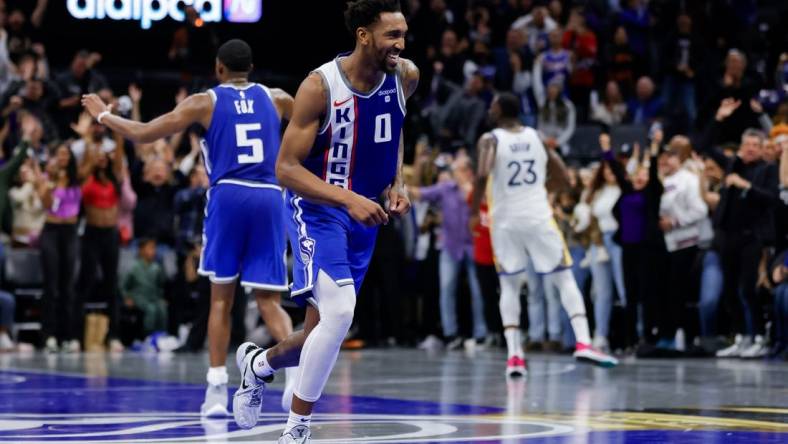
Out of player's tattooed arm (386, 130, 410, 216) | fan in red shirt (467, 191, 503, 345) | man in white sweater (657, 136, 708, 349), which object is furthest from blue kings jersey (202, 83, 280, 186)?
fan in red shirt (467, 191, 503, 345)

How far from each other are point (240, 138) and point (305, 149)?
8.29ft

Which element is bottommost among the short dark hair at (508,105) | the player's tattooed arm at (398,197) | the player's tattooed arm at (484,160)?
the player's tattooed arm at (398,197)

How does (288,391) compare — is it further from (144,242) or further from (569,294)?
(144,242)

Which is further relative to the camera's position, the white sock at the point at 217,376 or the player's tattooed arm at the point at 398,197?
the white sock at the point at 217,376

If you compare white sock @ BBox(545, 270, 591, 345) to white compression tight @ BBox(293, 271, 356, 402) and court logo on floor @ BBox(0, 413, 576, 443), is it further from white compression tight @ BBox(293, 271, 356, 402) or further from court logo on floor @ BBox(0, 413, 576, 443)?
white compression tight @ BBox(293, 271, 356, 402)

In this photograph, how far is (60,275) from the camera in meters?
17.1

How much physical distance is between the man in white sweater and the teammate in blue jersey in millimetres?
9222

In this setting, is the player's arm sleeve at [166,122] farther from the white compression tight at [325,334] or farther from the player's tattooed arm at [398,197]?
the white compression tight at [325,334]

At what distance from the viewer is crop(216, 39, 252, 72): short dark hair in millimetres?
9266

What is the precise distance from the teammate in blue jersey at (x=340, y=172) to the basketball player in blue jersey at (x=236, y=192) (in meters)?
2.16

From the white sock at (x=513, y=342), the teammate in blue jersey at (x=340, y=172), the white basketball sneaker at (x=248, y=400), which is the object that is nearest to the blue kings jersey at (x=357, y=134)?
the teammate in blue jersey at (x=340, y=172)

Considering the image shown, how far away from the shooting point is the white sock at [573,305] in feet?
40.4

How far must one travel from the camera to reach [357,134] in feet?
22.4

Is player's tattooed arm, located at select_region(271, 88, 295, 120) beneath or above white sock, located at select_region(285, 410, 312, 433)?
above
